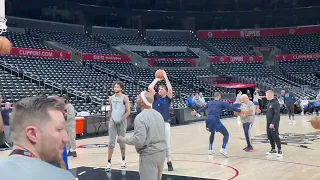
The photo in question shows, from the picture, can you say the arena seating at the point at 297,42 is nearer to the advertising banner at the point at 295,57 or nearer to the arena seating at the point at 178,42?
the advertising banner at the point at 295,57

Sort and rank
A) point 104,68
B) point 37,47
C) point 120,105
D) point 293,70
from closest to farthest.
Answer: point 120,105 < point 37,47 < point 104,68 < point 293,70

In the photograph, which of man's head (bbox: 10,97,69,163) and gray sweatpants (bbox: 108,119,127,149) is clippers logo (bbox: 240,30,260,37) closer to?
gray sweatpants (bbox: 108,119,127,149)

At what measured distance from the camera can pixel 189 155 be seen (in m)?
11.3

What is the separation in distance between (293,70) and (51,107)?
41189mm

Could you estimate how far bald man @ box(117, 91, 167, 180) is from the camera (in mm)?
4902

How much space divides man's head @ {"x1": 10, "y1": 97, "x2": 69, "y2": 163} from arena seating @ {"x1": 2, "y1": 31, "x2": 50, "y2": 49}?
30.3 m

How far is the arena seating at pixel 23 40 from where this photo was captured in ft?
101

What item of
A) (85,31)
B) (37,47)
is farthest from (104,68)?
(85,31)

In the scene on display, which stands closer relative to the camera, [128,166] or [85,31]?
[128,166]

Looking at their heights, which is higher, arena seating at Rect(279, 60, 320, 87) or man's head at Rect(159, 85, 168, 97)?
arena seating at Rect(279, 60, 320, 87)

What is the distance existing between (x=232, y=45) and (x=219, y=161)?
3603cm

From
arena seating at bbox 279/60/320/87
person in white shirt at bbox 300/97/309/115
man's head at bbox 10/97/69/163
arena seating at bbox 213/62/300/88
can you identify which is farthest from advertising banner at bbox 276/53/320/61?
man's head at bbox 10/97/69/163

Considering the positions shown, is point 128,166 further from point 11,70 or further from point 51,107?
point 11,70

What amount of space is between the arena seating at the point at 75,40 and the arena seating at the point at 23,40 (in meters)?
1.61
